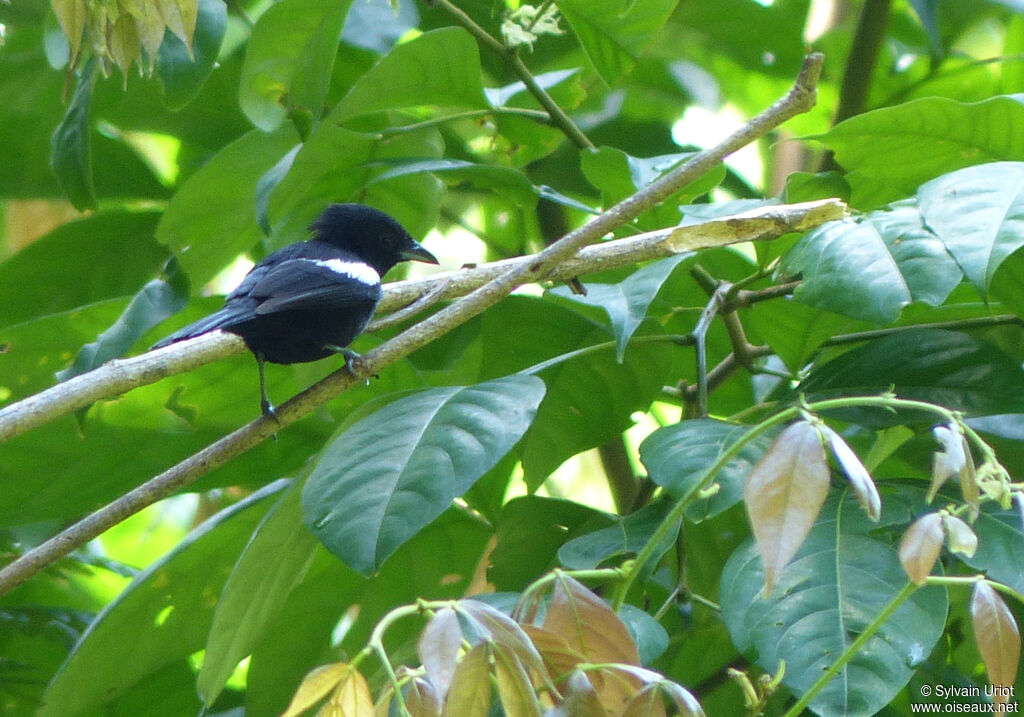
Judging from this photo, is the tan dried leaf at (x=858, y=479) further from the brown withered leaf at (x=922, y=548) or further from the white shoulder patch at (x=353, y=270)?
the white shoulder patch at (x=353, y=270)

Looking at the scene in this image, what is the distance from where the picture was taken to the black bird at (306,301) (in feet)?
7.86

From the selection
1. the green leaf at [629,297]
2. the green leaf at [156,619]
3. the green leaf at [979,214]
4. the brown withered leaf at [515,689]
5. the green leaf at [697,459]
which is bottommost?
Answer: the green leaf at [156,619]

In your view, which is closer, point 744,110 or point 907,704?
point 907,704

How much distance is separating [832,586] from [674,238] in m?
0.74

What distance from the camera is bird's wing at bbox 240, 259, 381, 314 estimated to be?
250cm

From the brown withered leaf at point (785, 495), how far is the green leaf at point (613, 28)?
1746 millimetres

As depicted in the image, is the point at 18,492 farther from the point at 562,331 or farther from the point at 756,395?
the point at 756,395

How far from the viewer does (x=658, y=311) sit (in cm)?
260

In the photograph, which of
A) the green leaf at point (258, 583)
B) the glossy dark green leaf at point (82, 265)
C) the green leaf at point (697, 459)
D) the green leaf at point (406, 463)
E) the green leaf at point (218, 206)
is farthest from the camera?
the glossy dark green leaf at point (82, 265)

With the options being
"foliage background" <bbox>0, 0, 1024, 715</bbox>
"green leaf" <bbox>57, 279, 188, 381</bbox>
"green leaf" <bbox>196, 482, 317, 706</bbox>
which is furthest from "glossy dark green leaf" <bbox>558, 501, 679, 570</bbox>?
"green leaf" <bbox>57, 279, 188, 381</bbox>

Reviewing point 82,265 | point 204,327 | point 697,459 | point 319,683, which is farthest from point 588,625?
point 82,265

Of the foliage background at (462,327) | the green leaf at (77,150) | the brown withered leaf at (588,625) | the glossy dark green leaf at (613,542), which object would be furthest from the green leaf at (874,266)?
the green leaf at (77,150)

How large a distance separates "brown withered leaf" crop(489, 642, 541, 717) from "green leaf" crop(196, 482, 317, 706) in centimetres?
107

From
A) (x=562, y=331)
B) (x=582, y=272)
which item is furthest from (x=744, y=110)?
(x=582, y=272)
